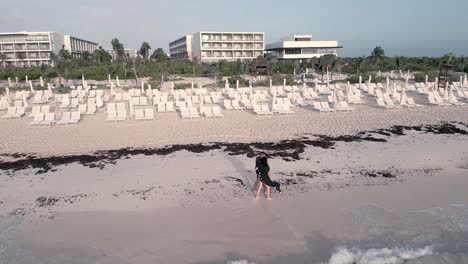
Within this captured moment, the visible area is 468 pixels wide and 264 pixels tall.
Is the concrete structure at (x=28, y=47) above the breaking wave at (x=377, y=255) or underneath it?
above

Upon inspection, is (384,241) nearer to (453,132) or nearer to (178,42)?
(453,132)

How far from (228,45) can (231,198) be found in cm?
5270

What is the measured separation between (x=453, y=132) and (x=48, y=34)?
2293 inches

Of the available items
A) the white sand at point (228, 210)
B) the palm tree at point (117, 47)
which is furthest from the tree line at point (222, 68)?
the white sand at point (228, 210)

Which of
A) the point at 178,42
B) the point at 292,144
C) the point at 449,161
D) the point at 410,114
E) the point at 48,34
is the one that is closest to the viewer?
the point at 449,161

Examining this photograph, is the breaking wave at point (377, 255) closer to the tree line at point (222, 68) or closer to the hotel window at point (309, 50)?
the tree line at point (222, 68)

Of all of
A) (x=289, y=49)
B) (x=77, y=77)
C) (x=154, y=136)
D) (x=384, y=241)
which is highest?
(x=289, y=49)

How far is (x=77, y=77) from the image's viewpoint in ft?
106

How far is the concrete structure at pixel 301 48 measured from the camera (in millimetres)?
54469

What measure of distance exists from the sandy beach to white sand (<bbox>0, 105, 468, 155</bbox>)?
10 cm

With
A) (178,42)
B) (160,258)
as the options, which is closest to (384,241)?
(160,258)

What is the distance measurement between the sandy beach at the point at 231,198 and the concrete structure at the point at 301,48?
46.4 m

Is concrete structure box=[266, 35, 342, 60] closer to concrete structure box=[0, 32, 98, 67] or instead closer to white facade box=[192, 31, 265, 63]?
white facade box=[192, 31, 265, 63]

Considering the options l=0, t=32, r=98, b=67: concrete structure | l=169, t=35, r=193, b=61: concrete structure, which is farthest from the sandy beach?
l=0, t=32, r=98, b=67: concrete structure
